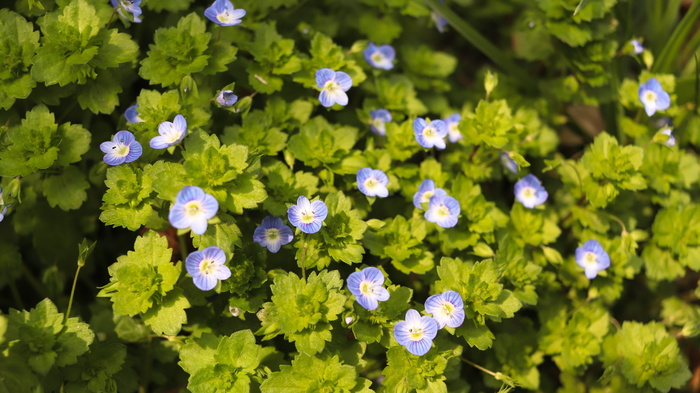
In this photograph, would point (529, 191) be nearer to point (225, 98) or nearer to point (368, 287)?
point (368, 287)

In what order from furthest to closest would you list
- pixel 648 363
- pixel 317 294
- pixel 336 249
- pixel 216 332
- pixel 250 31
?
pixel 250 31 → pixel 648 363 → pixel 216 332 → pixel 336 249 → pixel 317 294

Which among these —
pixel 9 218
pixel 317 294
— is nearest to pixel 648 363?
pixel 317 294

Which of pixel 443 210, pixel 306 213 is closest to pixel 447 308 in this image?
pixel 443 210

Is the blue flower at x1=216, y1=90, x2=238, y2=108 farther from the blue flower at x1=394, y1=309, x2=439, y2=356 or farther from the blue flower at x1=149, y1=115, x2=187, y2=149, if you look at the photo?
the blue flower at x1=394, y1=309, x2=439, y2=356

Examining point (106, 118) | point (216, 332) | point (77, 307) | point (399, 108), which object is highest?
point (399, 108)

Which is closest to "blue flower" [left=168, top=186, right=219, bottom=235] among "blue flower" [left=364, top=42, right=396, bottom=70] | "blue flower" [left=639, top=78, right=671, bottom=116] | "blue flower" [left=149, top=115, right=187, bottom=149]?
"blue flower" [left=149, top=115, right=187, bottom=149]

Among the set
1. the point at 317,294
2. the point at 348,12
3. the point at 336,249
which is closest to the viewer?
the point at 317,294

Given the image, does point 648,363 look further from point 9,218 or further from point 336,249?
point 9,218
